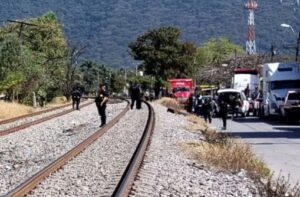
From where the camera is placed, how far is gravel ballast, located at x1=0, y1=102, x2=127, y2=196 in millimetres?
15223

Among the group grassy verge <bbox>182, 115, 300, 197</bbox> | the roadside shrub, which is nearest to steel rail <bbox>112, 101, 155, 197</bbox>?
grassy verge <bbox>182, 115, 300, 197</bbox>

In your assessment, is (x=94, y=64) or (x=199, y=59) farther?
(x=94, y=64)

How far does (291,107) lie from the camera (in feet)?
133

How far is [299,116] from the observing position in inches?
1588

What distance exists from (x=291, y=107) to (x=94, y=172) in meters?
27.1

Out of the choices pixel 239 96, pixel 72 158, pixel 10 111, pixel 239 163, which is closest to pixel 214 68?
pixel 239 96

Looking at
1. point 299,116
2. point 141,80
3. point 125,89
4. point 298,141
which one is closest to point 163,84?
point 141,80

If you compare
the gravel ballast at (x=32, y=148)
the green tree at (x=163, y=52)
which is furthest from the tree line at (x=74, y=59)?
the gravel ballast at (x=32, y=148)

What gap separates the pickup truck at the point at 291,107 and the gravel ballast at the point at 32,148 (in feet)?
42.3

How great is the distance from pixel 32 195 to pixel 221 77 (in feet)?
324

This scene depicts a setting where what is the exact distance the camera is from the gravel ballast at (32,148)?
15223 millimetres

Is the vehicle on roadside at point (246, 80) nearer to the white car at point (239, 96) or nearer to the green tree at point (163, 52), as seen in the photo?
the white car at point (239, 96)

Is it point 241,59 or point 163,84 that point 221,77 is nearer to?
point 241,59

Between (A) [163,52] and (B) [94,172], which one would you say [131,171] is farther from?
(A) [163,52]
